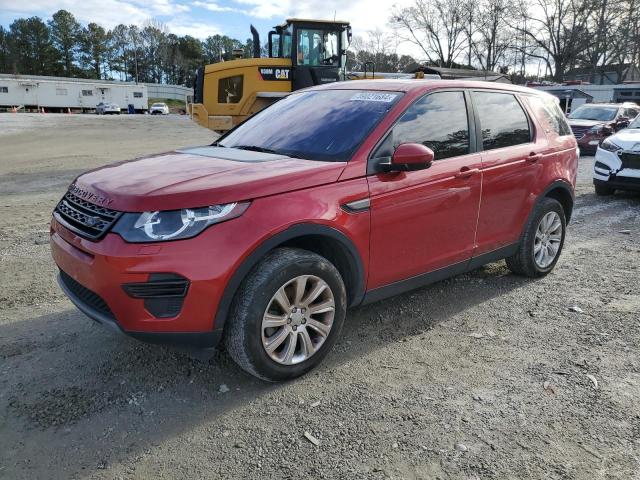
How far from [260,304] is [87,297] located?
3.38 feet

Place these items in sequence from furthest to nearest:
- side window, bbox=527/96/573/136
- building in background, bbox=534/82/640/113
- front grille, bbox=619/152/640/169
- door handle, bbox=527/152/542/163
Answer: building in background, bbox=534/82/640/113, front grille, bbox=619/152/640/169, side window, bbox=527/96/573/136, door handle, bbox=527/152/542/163

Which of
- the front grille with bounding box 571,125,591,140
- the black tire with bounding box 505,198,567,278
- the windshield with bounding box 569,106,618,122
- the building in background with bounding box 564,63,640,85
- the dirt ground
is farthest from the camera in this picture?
the building in background with bounding box 564,63,640,85

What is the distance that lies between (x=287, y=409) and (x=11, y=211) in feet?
21.5

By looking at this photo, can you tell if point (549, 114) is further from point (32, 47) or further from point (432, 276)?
point (32, 47)

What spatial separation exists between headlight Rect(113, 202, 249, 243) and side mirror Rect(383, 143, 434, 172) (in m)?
1.22

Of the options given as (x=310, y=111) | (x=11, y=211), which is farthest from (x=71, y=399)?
(x=11, y=211)

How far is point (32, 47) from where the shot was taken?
9281cm

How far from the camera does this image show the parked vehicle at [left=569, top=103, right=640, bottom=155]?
53.2ft

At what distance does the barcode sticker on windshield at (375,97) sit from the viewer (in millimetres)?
3824

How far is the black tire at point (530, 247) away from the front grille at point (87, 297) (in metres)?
3.57

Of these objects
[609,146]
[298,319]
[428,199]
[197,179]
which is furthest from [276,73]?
[298,319]

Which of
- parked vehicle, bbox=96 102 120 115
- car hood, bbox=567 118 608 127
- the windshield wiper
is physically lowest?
the windshield wiper

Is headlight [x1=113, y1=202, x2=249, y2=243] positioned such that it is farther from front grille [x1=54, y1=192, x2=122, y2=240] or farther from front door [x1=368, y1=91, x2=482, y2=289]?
front door [x1=368, y1=91, x2=482, y2=289]

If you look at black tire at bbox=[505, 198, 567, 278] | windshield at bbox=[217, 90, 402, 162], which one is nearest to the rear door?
black tire at bbox=[505, 198, 567, 278]
